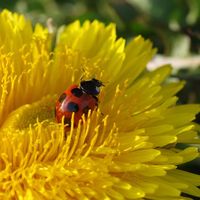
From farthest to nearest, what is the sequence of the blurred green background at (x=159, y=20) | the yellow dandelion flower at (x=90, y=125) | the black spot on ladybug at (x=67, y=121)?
the blurred green background at (x=159, y=20)
the black spot on ladybug at (x=67, y=121)
the yellow dandelion flower at (x=90, y=125)

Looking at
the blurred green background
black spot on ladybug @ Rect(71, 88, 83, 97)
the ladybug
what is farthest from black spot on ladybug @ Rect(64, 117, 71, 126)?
the blurred green background

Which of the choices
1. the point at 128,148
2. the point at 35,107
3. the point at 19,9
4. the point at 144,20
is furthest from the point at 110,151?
the point at 19,9

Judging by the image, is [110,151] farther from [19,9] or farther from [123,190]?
[19,9]

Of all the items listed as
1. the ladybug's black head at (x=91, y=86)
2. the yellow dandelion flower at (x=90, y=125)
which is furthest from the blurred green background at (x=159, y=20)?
the ladybug's black head at (x=91, y=86)

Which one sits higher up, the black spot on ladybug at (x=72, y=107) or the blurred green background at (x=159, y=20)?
the blurred green background at (x=159, y=20)

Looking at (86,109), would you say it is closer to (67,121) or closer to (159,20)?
(67,121)

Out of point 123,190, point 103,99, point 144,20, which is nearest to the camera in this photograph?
point 123,190

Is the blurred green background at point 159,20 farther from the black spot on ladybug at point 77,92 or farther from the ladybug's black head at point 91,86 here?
the black spot on ladybug at point 77,92
